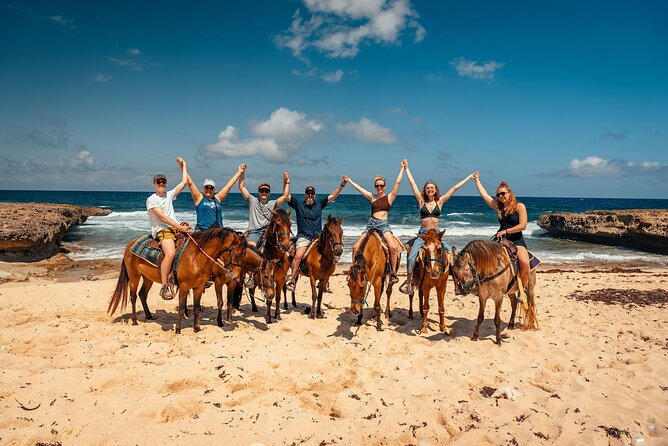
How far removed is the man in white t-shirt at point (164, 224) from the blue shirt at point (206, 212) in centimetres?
85

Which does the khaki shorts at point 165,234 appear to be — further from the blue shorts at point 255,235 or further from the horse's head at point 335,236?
the horse's head at point 335,236

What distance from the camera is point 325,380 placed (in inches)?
209

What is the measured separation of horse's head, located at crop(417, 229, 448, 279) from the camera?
6.50 metres

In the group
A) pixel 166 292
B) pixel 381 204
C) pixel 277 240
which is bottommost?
pixel 166 292

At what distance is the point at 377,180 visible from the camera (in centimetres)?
828

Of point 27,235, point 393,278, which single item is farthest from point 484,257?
point 27,235

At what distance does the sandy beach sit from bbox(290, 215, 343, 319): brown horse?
3.49 ft

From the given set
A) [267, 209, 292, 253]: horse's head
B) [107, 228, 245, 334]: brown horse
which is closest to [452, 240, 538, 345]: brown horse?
[267, 209, 292, 253]: horse's head

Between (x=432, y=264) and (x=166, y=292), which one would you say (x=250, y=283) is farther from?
(x=432, y=264)

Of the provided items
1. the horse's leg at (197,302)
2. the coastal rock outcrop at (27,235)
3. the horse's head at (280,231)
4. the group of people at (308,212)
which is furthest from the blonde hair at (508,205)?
the coastal rock outcrop at (27,235)

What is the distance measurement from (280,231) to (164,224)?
7.36 ft

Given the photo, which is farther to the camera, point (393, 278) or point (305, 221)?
point (305, 221)

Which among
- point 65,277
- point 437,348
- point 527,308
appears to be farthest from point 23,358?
point 65,277

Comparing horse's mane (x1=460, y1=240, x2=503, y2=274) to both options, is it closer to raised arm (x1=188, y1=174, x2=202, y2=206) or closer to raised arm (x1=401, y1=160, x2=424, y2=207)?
raised arm (x1=401, y1=160, x2=424, y2=207)
